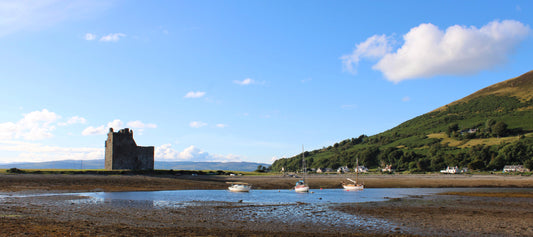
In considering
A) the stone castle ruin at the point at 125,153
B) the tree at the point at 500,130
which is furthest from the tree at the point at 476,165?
the stone castle ruin at the point at 125,153

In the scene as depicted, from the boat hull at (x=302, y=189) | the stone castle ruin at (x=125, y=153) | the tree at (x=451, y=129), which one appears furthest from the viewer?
the tree at (x=451, y=129)

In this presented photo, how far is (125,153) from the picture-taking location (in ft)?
264

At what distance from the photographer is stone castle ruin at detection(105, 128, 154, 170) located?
79.0m

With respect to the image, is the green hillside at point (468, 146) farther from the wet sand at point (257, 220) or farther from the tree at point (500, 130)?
the wet sand at point (257, 220)

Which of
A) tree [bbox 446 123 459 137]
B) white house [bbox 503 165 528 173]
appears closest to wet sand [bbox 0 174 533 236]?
white house [bbox 503 165 528 173]

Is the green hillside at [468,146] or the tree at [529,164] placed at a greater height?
the green hillside at [468,146]

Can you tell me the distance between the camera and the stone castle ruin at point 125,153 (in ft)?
259

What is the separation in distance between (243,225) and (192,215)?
5.26 m

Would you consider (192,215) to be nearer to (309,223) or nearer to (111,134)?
(309,223)

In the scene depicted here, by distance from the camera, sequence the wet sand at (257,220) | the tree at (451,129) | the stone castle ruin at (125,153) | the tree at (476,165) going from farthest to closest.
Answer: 1. the tree at (451,129)
2. the tree at (476,165)
3. the stone castle ruin at (125,153)
4. the wet sand at (257,220)

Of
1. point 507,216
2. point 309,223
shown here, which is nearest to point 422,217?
point 507,216

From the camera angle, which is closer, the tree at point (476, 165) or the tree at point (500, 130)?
the tree at point (476, 165)

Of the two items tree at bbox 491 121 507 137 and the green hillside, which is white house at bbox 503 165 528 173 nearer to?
the green hillside

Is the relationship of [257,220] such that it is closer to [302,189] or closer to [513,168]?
[302,189]
